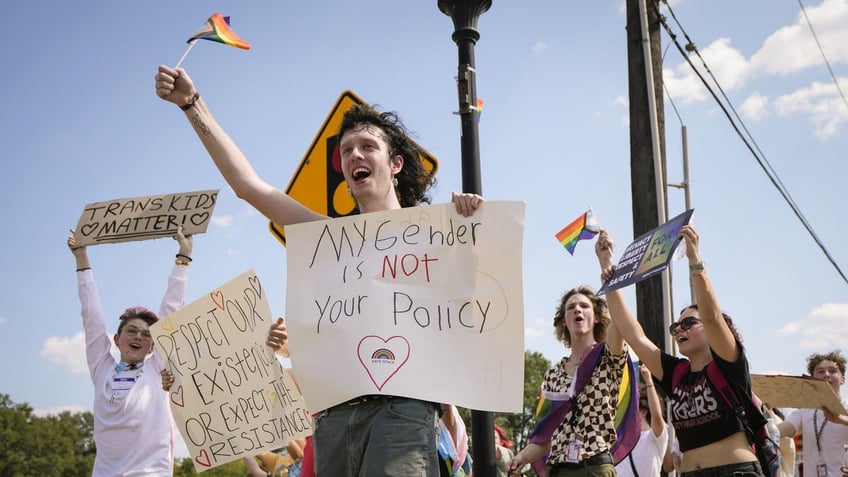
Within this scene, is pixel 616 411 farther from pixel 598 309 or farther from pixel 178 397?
pixel 178 397

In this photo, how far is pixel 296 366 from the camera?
265 centimetres

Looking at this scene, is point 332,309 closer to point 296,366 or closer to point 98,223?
point 296,366

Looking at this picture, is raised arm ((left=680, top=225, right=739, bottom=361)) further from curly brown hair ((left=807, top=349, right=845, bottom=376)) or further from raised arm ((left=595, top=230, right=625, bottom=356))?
curly brown hair ((left=807, top=349, right=845, bottom=376))

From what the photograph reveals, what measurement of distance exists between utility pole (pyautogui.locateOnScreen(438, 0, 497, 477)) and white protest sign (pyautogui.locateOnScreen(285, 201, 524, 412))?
1160 millimetres

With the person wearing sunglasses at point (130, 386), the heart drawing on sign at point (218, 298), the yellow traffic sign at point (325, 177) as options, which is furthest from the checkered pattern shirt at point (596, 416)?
the person wearing sunglasses at point (130, 386)

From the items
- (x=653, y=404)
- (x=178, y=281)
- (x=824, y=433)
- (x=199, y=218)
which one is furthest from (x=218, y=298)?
(x=824, y=433)

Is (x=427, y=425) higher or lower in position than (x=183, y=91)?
lower

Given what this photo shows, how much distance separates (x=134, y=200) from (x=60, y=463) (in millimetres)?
61394

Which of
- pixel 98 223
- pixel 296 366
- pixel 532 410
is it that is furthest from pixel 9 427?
pixel 296 366

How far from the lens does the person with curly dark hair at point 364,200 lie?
91.2 inches

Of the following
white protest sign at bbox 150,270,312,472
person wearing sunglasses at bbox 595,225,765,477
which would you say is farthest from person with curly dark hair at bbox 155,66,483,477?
person wearing sunglasses at bbox 595,225,765,477

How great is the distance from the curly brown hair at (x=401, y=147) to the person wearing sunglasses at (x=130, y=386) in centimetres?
266

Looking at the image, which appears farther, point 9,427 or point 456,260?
point 9,427

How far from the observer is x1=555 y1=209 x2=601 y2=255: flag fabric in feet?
19.6
